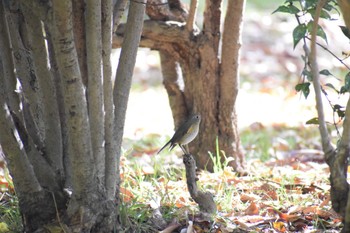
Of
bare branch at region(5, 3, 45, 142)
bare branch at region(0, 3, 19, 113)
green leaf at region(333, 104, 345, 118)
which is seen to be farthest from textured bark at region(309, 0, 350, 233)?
bare branch at region(0, 3, 19, 113)

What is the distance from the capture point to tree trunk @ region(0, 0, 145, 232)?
316cm

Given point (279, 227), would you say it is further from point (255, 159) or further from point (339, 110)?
point (255, 159)

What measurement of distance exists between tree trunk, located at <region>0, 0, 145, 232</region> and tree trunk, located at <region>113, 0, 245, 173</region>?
1.23 metres

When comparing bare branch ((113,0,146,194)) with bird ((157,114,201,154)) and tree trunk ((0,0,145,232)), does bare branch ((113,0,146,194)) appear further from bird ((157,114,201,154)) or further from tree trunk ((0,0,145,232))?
bird ((157,114,201,154))

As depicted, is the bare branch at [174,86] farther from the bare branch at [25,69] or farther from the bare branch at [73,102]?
the bare branch at [73,102]

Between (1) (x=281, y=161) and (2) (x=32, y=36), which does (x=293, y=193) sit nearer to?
(1) (x=281, y=161)

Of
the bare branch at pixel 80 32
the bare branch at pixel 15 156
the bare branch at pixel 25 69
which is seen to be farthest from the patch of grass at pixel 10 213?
the bare branch at pixel 80 32

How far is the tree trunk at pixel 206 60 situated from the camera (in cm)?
487

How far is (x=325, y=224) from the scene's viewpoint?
3.78 m

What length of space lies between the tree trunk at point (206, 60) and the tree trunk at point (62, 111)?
1225 millimetres

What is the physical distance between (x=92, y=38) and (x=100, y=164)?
0.62 meters

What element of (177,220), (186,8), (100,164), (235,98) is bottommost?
(177,220)

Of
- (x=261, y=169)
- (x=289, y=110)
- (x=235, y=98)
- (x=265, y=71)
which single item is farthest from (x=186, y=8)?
(x=265, y=71)

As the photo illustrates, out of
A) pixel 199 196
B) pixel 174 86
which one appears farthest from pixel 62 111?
pixel 174 86
